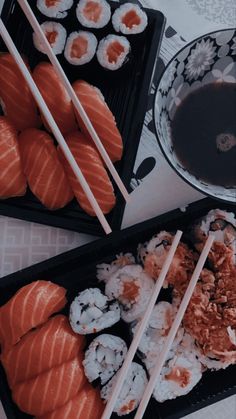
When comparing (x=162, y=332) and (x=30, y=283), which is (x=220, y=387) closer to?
(x=162, y=332)

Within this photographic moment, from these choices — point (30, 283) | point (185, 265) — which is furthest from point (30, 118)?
point (185, 265)

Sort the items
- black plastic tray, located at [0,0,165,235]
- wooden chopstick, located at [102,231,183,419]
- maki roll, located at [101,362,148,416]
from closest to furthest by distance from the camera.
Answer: wooden chopstick, located at [102,231,183,419], maki roll, located at [101,362,148,416], black plastic tray, located at [0,0,165,235]

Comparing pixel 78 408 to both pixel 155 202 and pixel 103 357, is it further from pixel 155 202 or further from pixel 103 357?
pixel 155 202

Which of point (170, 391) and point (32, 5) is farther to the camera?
point (32, 5)

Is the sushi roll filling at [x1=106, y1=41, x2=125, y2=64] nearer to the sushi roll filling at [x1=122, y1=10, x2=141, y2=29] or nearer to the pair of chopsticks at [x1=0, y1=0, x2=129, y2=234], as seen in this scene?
the sushi roll filling at [x1=122, y1=10, x2=141, y2=29]

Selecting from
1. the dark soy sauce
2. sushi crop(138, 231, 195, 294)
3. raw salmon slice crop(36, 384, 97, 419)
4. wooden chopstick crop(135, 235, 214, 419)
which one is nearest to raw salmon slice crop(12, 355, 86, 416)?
raw salmon slice crop(36, 384, 97, 419)

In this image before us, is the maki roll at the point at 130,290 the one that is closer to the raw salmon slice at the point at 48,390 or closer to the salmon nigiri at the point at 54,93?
the raw salmon slice at the point at 48,390
